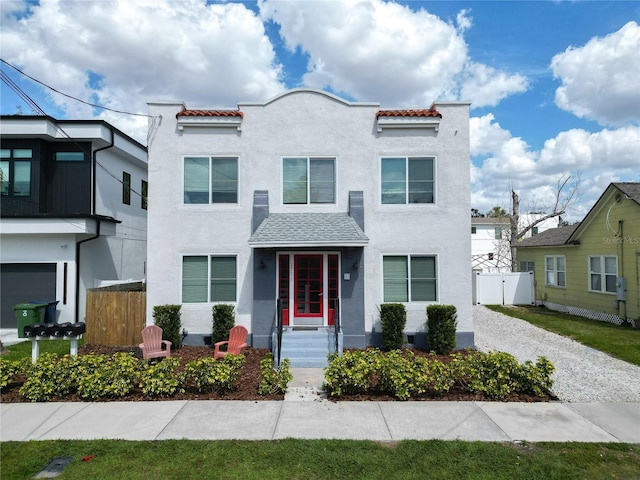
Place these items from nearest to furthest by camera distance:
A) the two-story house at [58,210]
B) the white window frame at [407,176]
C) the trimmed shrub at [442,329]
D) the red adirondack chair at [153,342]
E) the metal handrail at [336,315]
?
the red adirondack chair at [153,342] < the metal handrail at [336,315] < the trimmed shrub at [442,329] < the white window frame at [407,176] < the two-story house at [58,210]

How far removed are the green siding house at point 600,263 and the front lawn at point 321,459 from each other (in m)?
11.8

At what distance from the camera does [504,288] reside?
782 inches

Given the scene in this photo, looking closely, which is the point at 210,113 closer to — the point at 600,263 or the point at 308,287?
the point at 308,287

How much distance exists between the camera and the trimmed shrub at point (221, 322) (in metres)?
10.1

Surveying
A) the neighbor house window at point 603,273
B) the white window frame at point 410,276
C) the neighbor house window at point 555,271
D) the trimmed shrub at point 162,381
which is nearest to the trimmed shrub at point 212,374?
the trimmed shrub at point 162,381

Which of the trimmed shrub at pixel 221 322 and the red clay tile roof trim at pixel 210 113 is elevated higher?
the red clay tile roof trim at pixel 210 113

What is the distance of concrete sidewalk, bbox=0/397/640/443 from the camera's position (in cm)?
543

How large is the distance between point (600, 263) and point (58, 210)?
72.3ft

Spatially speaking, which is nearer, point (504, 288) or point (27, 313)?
point (27, 313)

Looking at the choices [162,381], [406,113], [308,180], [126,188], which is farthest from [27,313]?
[406,113]

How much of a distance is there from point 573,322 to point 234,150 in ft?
47.3

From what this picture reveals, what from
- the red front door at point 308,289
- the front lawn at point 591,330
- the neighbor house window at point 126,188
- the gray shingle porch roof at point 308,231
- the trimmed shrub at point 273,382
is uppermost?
the neighbor house window at point 126,188

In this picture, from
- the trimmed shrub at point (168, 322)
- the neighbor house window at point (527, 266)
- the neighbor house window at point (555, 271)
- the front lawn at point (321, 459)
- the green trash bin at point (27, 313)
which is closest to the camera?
the front lawn at point (321, 459)

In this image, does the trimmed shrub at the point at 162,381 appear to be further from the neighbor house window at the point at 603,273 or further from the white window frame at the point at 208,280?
the neighbor house window at the point at 603,273
